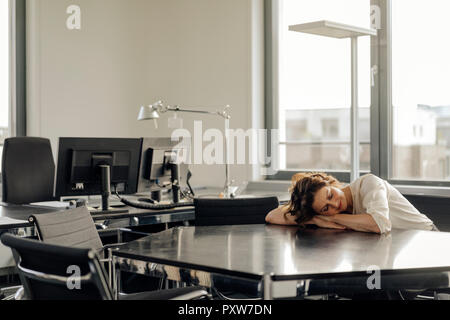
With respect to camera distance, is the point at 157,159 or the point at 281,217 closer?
the point at 281,217

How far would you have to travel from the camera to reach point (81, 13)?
16.1 feet

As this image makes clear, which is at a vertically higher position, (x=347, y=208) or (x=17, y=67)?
(x=17, y=67)

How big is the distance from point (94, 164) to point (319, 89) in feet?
7.74

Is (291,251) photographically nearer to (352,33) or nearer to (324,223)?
(324,223)

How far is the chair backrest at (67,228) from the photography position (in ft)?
6.98

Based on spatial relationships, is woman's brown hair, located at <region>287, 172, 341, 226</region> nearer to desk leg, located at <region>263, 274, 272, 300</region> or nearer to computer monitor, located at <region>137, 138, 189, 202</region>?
desk leg, located at <region>263, 274, 272, 300</region>

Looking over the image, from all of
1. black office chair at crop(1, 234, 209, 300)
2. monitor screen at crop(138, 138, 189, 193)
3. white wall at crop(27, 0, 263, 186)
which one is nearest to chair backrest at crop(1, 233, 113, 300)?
black office chair at crop(1, 234, 209, 300)

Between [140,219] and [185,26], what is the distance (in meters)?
2.66

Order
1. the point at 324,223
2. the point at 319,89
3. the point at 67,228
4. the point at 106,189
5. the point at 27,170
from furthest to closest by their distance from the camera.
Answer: the point at 319,89 < the point at 27,170 < the point at 106,189 < the point at 324,223 < the point at 67,228

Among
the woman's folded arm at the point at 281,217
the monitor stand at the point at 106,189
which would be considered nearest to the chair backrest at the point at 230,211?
the woman's folded arm at the point at 281,217

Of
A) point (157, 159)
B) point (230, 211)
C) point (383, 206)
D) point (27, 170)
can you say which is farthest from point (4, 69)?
point (383, 206)

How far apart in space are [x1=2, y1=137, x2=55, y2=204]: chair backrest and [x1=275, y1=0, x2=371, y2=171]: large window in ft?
6.84

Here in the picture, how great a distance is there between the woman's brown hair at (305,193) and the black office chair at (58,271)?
3.74ft

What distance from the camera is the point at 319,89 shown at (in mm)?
4754
